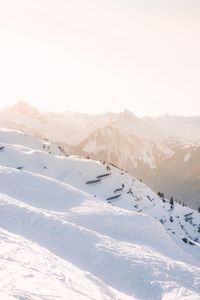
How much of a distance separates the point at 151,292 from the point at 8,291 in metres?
16.0

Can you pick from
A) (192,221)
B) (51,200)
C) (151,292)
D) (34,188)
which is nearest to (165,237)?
(51,200)

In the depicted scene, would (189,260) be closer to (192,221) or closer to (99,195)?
(99,195)

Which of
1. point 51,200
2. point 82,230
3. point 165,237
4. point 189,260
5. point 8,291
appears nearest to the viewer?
point 8,291

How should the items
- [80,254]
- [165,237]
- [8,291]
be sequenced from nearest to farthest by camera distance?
[8,291] < [80,254] < [165,237]

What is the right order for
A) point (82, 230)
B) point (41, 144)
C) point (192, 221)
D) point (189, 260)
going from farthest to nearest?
1. point (41, 144)
2. point (192, 221)
3. point (189, 260)
4. point (82, 230)

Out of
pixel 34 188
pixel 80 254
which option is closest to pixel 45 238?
pixel 80 254

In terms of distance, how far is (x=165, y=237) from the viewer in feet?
192

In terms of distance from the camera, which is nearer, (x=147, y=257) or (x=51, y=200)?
(x=147, y=257)

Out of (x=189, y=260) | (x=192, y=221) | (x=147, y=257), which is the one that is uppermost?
(x=147, y=257)

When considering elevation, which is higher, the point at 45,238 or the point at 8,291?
the point at 8,291

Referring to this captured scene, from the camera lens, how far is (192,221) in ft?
510

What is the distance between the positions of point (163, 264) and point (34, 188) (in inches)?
1306

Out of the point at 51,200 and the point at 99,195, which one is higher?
the point at 51,200

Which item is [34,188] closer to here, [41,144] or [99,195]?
[99,195]
